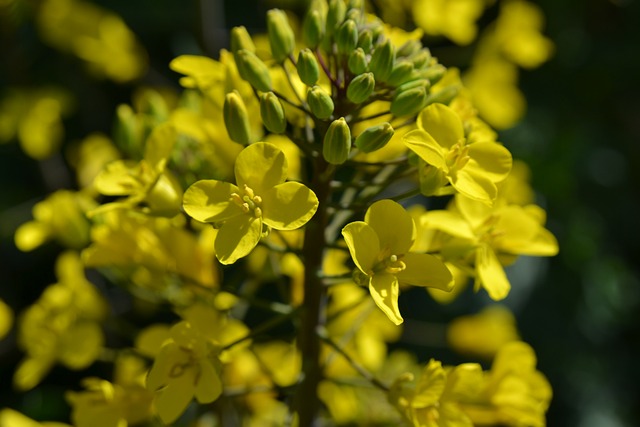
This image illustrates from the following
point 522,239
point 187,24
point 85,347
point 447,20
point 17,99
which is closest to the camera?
point 522,239

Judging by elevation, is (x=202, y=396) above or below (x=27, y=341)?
above

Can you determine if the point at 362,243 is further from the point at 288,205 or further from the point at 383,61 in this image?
the point at 383,61

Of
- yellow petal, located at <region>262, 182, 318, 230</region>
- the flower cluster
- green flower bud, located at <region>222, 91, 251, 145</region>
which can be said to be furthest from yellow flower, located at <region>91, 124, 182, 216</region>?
yellow petal, located at <region>262, 182, 318, 230</region>

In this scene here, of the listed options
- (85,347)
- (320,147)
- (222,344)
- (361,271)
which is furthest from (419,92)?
(85,347)

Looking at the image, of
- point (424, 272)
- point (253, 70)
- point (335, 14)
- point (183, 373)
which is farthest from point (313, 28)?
point (183, 373)

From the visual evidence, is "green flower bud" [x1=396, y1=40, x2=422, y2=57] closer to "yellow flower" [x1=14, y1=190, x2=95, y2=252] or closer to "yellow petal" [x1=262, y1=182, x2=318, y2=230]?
"yellow petal" [x1=262, y1=182, x2=318, y2=230]

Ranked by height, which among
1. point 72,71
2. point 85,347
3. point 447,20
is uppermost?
point 447,20

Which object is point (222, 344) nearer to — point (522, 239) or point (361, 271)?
point (361, 271)
